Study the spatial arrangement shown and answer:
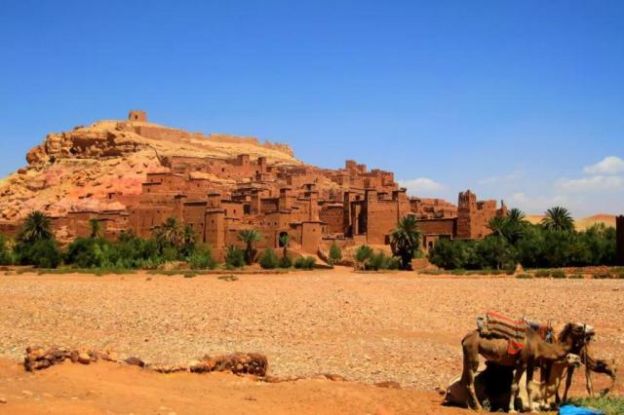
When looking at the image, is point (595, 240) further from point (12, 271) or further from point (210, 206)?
point (12, 271)

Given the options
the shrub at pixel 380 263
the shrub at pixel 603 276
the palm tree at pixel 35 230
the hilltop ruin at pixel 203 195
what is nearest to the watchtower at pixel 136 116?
the hilltop ruin at pixel 203 195

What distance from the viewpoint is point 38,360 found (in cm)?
900

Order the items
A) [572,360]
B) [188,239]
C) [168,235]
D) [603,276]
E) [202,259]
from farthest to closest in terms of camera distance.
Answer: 1. [188,239]
2. [168,235]
3. [202,259]
4. [603,276]
5. [572,360]

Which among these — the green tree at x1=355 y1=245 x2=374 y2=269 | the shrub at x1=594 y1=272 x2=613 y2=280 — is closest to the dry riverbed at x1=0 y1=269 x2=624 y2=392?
the shrub at x1=594 y1=272 x2=613 y2=280

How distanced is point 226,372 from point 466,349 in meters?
3.36

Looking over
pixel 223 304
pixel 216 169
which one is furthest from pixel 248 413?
pixel 216 169

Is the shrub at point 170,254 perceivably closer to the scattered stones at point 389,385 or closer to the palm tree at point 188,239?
the palm tree at point 188,239

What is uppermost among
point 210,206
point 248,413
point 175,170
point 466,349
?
point 175,170

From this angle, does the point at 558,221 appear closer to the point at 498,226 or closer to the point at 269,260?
the point at 498,226

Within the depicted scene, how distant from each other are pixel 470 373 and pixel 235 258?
3549cm

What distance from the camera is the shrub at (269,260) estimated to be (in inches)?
1667

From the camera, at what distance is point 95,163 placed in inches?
2562

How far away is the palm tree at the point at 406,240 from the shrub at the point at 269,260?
715 cm

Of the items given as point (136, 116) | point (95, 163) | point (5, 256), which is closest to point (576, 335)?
point (5, 256)
